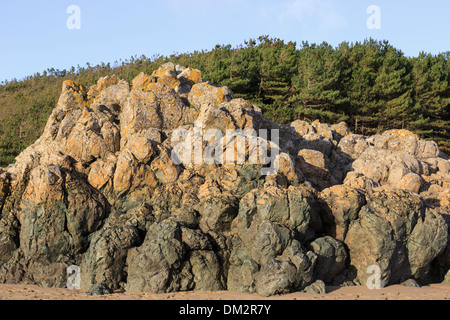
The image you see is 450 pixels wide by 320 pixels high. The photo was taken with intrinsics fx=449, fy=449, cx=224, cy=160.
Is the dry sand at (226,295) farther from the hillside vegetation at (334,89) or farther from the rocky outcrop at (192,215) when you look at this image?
the hillside vegetation at (334,89)

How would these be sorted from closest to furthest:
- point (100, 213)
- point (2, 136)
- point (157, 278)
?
point (157, 278), point (100, 213), point (2, 136)

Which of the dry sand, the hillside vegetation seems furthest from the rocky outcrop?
the hillside vegetation

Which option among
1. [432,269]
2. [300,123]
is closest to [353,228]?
[432,269]

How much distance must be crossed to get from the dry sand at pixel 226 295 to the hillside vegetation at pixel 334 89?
820 inches

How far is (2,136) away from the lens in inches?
1258

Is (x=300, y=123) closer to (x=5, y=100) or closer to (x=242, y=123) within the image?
(x=242, y=123)

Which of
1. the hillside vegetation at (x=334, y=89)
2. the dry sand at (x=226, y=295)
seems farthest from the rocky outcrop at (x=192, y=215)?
the hillside vegetation at (x=334, y=89)

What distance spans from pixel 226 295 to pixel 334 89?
27.9 m

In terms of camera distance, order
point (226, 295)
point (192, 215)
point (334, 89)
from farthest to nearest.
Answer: point (334, 89) → point (192, 215) → point (226, 295)

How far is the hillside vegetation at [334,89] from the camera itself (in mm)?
34594

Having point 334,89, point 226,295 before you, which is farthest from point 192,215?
point 334,89

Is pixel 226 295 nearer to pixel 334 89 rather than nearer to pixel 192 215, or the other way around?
pixel 192 215

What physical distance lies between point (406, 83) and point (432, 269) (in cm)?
2676

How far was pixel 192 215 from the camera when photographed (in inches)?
545
